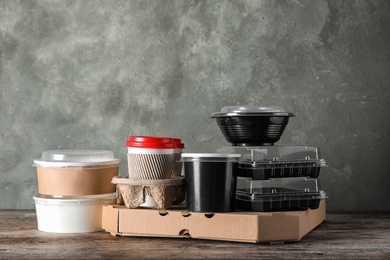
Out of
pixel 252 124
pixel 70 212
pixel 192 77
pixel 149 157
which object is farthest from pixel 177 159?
pixel 192 77

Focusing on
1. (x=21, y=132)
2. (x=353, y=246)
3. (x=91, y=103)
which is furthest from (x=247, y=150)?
(x=21, y=132)

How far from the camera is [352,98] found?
2.57m

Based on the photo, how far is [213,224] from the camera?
6.02 feet

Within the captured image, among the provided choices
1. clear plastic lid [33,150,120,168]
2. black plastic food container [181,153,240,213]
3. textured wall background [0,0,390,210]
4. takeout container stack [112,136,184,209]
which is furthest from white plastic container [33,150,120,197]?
textured wall background [0,0,390,210]

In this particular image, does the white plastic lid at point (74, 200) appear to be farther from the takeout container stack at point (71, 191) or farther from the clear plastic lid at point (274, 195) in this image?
the clear plastic lid at point (274, 195)

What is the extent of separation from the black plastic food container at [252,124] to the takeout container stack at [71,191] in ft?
1.48

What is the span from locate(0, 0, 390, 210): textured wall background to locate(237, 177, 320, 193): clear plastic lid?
22.6 inches

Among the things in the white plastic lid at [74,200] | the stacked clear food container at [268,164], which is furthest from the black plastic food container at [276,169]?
the white plastic lid at [74,200]

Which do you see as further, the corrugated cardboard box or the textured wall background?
the textured wall background

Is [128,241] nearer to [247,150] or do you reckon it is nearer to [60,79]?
[247,150]

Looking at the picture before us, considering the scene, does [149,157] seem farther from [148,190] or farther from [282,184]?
[282,184]

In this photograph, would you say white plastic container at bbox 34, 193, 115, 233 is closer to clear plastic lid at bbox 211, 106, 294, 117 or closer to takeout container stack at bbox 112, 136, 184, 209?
takeout container stack at bbox 112, 136, 184, 209

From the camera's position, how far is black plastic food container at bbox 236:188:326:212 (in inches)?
74.7

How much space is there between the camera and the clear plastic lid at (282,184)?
1921mm
